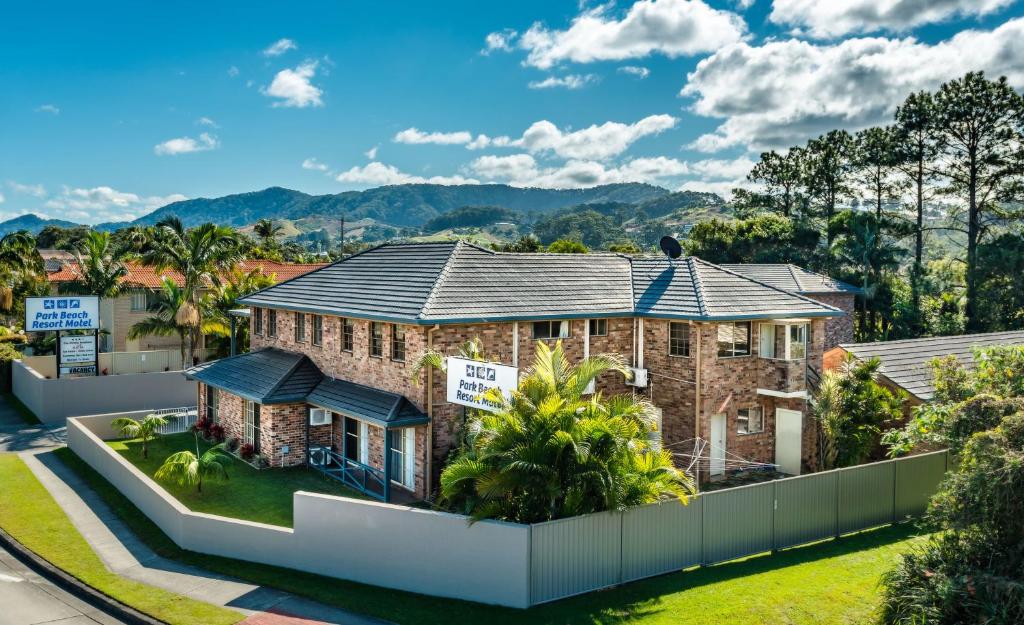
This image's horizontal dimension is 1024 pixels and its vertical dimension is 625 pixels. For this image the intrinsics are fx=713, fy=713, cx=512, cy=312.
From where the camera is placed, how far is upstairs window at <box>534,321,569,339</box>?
70.7 feet

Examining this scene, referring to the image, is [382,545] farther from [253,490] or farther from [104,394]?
[104,394]

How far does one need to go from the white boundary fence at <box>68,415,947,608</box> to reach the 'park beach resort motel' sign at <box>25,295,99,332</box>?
17810 mm

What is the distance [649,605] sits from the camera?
13070 mm

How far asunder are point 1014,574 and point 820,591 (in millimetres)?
3352

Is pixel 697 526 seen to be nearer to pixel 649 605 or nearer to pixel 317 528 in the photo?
pixel 649 605

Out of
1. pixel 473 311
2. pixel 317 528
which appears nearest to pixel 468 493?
pixel 317 528

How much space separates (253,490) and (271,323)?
8.74 metres

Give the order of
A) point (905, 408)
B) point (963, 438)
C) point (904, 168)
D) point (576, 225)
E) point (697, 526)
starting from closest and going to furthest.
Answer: point (963, 438) < point (697, 526) < point (905, 408) < point (904, 168) < point (576, 225)

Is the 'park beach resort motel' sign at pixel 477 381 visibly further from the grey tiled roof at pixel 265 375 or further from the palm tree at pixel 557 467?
the grey tiled roof at pixel 265 375

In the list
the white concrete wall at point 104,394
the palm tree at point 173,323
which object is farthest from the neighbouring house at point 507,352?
the palm tree at point 173,323

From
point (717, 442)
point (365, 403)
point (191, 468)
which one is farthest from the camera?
point (717, 442)

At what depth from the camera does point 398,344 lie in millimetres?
20453

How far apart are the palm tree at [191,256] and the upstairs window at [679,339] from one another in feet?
75.7

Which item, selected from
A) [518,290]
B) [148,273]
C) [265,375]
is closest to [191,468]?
[265,375]
